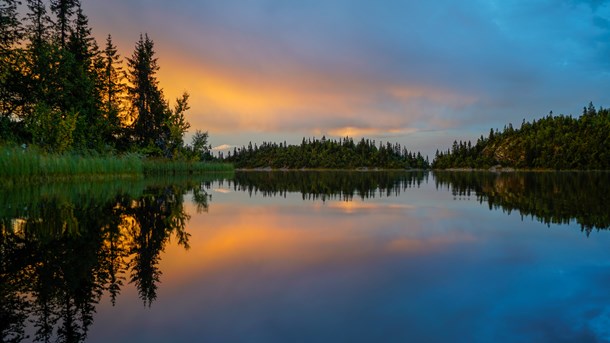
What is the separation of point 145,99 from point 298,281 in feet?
197

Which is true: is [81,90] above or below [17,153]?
above

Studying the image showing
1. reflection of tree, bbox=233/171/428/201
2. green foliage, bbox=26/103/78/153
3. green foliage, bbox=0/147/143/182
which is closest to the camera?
green foliage, bbox=0/147/143/182

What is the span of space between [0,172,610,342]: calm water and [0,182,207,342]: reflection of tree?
0.08 ft

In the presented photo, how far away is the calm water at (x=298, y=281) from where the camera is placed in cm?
377

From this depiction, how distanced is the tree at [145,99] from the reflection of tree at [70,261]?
48098mm

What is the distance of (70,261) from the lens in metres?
5.75

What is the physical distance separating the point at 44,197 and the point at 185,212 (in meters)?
5.95

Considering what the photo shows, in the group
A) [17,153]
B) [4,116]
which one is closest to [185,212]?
[17,153]

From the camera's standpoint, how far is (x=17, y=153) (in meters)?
18.8

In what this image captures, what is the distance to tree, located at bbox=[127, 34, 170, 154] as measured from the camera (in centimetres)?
5631

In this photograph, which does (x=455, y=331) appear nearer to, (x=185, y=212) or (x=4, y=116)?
(x=185, y=212)

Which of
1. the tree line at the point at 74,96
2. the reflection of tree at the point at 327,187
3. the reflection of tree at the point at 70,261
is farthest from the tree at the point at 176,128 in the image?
the reflection of tree at the point at 70,261

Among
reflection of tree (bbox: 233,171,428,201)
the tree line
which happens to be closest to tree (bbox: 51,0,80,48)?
the tree line

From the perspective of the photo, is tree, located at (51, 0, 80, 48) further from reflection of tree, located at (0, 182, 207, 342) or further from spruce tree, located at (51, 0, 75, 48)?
reflection of tree, located at (0, 182, 207, 342)
